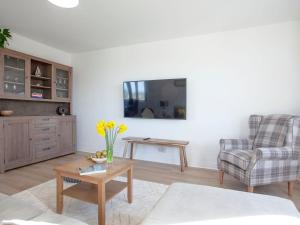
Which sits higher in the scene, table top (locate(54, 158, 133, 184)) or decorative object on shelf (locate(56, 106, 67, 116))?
decorative object on shelf (locate(56, 106, 67, 116))

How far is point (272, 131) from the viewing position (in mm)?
2574

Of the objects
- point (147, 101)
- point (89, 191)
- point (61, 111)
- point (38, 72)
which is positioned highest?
point (38, 72)

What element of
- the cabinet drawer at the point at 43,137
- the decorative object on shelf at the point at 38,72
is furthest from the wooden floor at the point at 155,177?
the decorative object on shelf at the point at 38,72

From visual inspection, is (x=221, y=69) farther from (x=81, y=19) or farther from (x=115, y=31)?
(x=81, y=19)

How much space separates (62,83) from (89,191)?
10.1 ft

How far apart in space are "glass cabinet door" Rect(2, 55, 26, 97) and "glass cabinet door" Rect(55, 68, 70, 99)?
2.40 feet

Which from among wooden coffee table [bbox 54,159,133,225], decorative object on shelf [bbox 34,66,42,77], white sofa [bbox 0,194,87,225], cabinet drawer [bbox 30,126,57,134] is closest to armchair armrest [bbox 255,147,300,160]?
wooden coffee table [bbox 54,159,133,225]

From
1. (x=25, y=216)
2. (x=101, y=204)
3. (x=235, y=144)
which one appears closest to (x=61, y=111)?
(x=101, y=204)

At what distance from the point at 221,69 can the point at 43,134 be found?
3432 mm

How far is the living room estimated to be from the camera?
208cm

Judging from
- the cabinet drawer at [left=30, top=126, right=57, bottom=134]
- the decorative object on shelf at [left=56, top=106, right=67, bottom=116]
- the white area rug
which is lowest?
the white area rug

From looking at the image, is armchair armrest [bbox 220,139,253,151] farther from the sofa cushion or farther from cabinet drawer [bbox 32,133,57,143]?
cabinet drawer [bbox 32,133,57,143]

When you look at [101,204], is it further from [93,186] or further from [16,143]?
[16,143]

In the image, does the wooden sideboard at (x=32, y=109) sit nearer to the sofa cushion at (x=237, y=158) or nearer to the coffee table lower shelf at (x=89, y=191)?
the coffee table lower shelf at (x=89, y=191)
